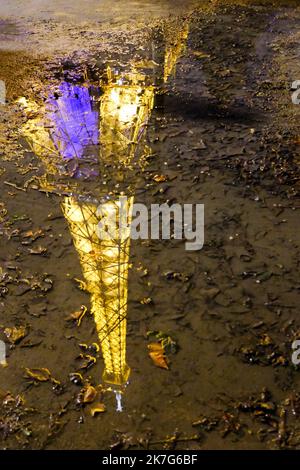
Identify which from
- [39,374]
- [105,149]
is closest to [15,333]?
[39,374]

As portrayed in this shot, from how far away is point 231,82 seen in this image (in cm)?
552

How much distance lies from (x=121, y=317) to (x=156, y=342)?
318 millimetres

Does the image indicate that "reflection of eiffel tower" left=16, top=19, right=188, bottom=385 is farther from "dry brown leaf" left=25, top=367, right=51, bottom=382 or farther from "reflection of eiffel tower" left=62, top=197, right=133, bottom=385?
"dry brown leaf" left=25, top=367, right=51, bottom=382

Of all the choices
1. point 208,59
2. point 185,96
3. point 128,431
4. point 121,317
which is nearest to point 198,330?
point 121,317

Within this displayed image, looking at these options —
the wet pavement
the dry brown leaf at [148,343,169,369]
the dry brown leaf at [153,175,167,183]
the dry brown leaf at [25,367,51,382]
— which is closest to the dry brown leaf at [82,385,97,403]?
the wet pavement

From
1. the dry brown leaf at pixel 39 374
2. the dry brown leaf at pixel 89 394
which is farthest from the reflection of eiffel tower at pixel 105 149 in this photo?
the dry brown leaf at pixel 39 374

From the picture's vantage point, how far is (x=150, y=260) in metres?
3.20

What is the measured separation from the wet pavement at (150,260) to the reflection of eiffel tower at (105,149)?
0.02m

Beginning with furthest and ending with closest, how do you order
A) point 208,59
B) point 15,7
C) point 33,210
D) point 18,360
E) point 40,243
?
point 15,7, point 208,59, point 33,210, point 40,243, point 18,360

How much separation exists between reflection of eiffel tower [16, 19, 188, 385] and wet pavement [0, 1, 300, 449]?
15 mm

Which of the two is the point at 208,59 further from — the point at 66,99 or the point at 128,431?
the point at 128,431

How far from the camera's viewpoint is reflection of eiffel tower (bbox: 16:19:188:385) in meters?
2.83

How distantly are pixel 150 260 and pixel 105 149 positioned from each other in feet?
5.60

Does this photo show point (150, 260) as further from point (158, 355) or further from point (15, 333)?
point (15, 333)
